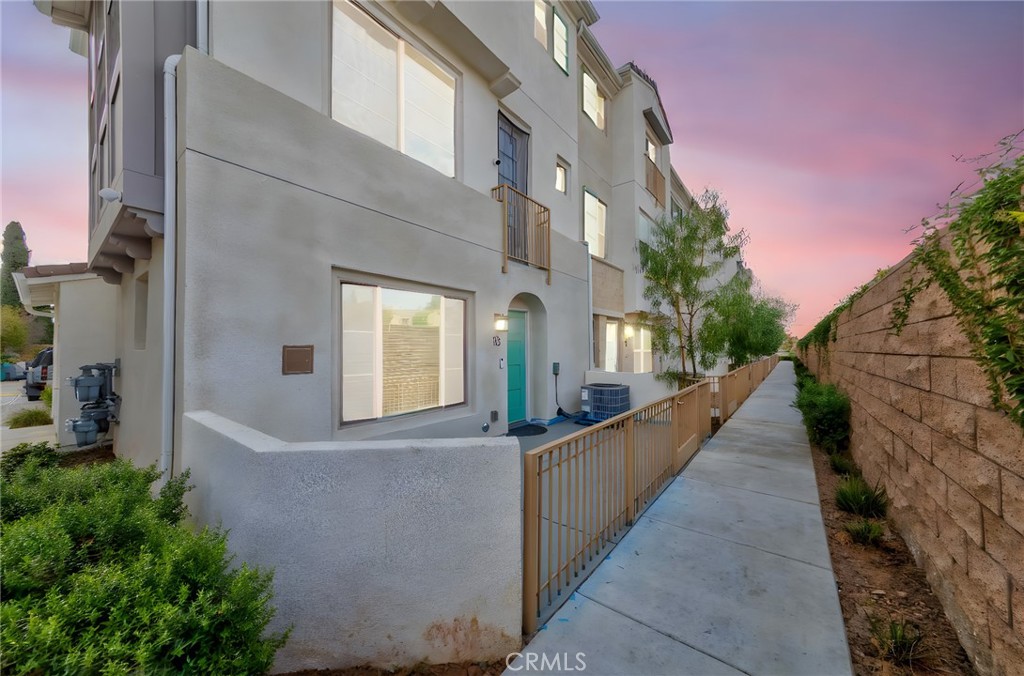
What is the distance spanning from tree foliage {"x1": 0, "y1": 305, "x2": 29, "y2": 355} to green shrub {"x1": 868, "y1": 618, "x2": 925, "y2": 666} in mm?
37705

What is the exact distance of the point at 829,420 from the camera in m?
5.93

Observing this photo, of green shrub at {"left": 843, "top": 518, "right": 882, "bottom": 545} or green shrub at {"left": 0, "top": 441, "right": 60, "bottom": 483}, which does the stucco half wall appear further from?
green shrub at {"left": 0, "top": 441, "right": 60, "bottom": 483}

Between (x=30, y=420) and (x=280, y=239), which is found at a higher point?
(x=280, y=239)

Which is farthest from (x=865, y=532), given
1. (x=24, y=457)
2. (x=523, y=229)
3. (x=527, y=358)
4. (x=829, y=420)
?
(x=24, y=457)

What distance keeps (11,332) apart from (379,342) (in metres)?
33.5

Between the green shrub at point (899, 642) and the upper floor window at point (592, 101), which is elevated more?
the upper floor window at point (592, 101)

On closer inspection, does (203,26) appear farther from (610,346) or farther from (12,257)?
(12,257)

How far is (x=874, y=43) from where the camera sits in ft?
14.8

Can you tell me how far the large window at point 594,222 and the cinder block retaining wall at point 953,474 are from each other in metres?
7.27

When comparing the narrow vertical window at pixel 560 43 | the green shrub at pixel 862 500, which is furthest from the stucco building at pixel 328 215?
the green shrub at pixel 862 500

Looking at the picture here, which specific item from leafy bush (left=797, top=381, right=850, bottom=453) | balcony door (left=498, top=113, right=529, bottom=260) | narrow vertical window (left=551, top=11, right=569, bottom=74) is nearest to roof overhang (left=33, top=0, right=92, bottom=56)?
balcony door (left=498, top=113, right=529, bottom=260)

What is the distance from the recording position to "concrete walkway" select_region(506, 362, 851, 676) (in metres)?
2.23

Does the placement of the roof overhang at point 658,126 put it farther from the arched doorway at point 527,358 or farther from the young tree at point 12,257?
the young tree at point 12,257

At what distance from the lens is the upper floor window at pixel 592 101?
A: 11.1 meters
